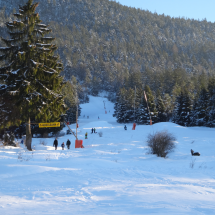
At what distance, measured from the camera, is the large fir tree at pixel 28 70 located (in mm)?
14289

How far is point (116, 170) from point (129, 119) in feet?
165

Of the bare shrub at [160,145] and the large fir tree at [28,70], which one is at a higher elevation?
the large fir tree at [28,70]

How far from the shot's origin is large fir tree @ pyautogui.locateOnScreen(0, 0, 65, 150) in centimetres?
1429

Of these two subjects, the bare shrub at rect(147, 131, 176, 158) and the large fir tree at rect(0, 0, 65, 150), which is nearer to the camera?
the large fir tree at rect(0, 0, 65, 150)

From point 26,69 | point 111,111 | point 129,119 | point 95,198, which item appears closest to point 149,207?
point 95,198

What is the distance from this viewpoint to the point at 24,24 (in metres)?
14.8

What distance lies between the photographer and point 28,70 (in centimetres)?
1463

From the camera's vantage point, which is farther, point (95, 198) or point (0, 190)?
point (0, 190)

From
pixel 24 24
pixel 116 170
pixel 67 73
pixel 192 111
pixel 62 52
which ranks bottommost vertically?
pixel 116 170

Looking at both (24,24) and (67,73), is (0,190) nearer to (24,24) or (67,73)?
(24,24)

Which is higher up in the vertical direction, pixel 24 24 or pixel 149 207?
pixel 24 24

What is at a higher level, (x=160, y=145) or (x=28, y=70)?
(x=28, y=70)

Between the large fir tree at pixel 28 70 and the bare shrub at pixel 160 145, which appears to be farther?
the bare shrub at pixel 160 145

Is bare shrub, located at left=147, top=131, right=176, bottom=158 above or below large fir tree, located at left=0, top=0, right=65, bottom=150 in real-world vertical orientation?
below
